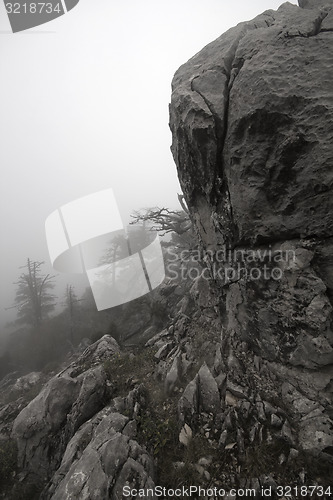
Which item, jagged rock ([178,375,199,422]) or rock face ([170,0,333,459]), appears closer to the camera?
rock face ([170,0,333,459])

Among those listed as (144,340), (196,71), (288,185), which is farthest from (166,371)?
(196,71)

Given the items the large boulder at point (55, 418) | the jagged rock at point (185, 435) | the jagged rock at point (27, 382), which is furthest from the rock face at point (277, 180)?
the jagged rock at point (27, 382)

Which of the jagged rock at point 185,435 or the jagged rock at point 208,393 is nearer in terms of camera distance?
the jagged rock at point 185,435

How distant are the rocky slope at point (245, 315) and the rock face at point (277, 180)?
0.03m

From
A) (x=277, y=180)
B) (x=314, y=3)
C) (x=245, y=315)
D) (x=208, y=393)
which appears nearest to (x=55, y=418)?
(x=208, y=393)

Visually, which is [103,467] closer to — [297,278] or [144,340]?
[297,278]

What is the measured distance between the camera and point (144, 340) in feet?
41.8

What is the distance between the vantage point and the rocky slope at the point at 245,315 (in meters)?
4.82

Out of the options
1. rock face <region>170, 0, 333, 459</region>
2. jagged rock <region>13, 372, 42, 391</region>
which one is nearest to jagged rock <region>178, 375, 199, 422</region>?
rock face <region>170, 0, 333, 459</region>

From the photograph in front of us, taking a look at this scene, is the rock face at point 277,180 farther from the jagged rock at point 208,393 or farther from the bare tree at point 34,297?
the bare tree at point 34,297

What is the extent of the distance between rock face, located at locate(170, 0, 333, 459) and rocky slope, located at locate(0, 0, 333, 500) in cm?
3

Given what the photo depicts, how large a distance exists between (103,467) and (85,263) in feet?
85.0

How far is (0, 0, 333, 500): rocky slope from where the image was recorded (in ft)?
15.8

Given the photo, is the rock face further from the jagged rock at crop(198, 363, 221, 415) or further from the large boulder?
the large boulder
